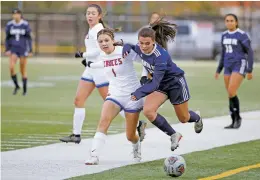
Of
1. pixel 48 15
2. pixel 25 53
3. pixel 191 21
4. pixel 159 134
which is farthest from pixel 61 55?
pixel 159 134

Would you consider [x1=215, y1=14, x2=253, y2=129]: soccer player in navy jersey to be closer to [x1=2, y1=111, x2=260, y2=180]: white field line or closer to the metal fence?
[x1=2, y1=111, x2=260, y2=180]: white field line

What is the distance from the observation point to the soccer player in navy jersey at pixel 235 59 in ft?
48.6

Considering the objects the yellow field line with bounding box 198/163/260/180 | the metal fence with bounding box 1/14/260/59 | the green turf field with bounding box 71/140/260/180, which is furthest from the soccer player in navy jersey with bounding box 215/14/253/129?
the metal fence with bounding box 1/14/260/59

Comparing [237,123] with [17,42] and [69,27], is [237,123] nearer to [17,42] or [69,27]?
[17,42]

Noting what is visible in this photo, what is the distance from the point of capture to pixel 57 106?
19.8 metres

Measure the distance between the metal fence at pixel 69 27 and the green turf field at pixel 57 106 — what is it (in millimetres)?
14063

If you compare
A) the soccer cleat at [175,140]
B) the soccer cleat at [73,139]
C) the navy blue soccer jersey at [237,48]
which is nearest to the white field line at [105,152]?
the soccer cleat at [73,139]

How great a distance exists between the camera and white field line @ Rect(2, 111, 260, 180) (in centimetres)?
1042

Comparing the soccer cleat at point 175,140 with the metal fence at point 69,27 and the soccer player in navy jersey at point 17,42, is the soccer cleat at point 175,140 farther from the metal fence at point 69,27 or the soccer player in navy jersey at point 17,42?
the metal fence at point 69,27

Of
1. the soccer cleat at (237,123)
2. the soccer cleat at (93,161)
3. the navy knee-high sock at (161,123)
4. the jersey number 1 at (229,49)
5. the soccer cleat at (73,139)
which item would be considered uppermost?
the jersey number 1 at (229,49)

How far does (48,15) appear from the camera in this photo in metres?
48.6

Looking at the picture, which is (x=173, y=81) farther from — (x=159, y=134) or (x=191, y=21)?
(x=191, y=21)

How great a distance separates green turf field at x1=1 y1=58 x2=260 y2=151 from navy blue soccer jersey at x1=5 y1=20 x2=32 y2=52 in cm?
119

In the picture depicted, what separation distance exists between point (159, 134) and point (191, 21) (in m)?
34.3
